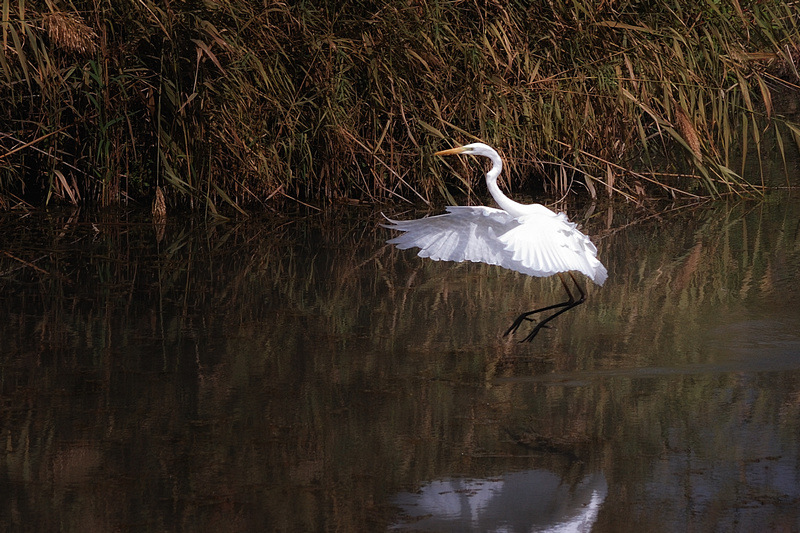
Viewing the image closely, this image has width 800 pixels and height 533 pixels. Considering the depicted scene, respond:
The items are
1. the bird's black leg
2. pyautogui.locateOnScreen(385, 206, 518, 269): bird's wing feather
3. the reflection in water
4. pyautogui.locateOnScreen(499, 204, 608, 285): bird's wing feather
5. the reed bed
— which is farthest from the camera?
the reed bed

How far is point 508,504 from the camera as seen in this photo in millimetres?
2713

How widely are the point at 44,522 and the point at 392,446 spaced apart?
0.98 metres

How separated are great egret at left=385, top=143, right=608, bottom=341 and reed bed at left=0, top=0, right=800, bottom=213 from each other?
209 cm

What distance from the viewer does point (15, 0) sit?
19.2ft

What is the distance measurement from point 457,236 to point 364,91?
2.63m

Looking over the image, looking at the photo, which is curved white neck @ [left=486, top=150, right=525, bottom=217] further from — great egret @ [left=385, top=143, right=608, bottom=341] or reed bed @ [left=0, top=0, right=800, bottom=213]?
reed bed @ [left=0, top=0, right=800, bottom=213]

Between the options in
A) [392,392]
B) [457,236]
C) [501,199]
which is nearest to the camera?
[392,392]

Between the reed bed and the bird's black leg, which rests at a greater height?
the reed bed

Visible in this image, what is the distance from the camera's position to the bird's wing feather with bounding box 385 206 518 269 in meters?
4.07

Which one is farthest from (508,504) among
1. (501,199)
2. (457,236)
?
(501,199)

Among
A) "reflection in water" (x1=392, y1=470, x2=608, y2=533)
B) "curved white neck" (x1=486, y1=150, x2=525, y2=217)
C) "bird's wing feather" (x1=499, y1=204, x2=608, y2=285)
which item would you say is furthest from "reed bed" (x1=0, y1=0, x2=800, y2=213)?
"reflection in water" (x1=392, y1=470, x2=608, y2=533)

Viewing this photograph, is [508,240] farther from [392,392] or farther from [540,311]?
[540,311]

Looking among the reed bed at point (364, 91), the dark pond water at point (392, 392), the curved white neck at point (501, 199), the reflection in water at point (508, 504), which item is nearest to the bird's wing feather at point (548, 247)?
the curved white neck at point (501, 199)

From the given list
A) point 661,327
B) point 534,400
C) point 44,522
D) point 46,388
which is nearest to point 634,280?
point 661,327
